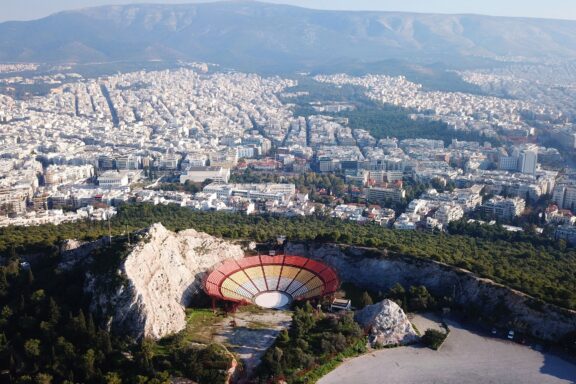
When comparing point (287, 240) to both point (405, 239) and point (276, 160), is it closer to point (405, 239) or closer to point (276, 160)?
point (405, 239)

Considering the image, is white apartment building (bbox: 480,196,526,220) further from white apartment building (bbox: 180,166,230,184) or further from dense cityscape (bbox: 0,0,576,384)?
white apartment building (bbox: 180,166,230,184)

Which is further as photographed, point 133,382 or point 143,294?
point 143,294

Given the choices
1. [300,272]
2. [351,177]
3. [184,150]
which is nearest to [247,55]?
[184,150]

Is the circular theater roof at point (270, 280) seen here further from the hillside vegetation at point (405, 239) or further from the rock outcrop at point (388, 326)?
the hillside vegetation at point (405, 239)

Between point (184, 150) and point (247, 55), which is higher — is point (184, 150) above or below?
below

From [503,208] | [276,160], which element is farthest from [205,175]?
[503,208]

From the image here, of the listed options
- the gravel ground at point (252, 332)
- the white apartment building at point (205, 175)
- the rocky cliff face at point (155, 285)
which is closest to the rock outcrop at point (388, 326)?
the gravel ground at point (252, 332)

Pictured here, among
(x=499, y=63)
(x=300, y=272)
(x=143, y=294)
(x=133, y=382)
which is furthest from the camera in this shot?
(x=499, y=63)

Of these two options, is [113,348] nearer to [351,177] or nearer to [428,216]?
[428,216]
